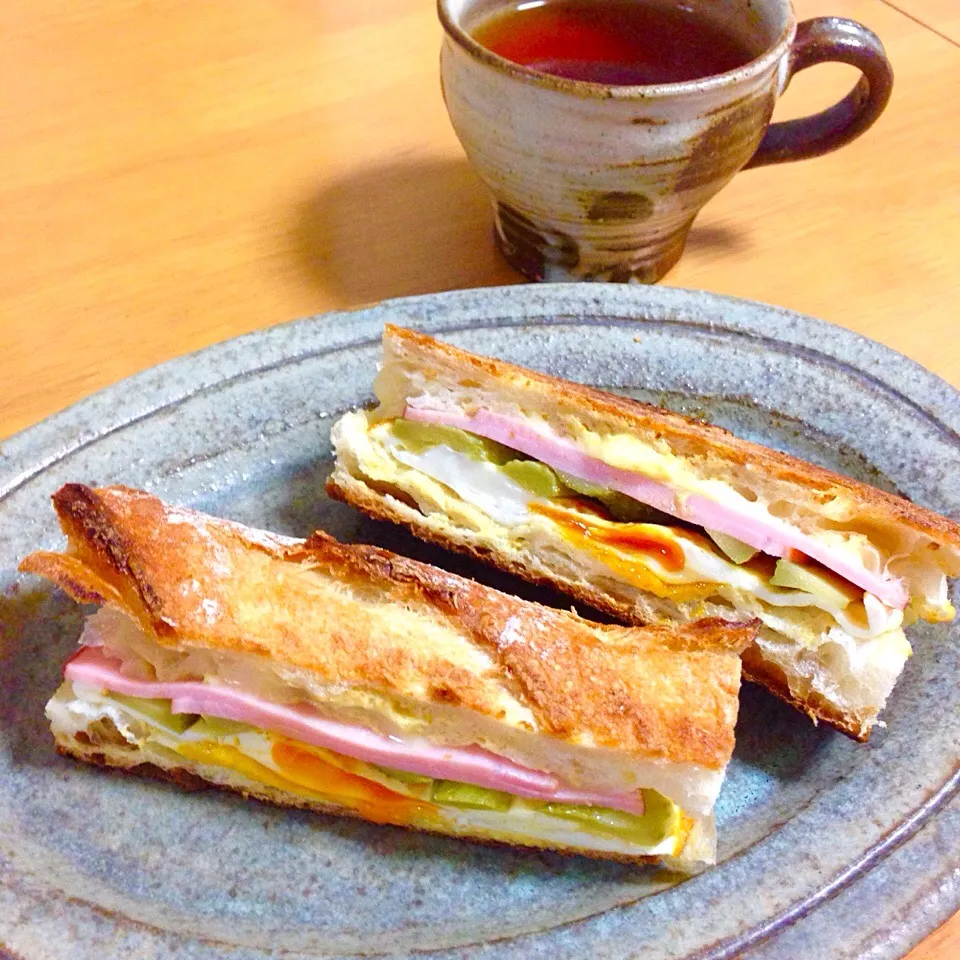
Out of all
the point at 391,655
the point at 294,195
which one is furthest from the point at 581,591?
the point at 294,195

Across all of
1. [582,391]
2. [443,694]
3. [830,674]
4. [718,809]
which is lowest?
[718,809]

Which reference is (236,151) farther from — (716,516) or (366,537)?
(716,516)

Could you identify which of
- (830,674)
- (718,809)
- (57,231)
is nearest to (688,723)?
(718,809)

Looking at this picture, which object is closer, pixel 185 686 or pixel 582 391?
pixel 185 686

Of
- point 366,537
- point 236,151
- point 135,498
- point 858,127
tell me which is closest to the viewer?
point 135,498

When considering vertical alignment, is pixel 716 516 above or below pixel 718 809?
above

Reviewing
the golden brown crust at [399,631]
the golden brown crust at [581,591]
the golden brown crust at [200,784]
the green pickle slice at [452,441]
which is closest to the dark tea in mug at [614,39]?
the green pickle slice at [452,441]

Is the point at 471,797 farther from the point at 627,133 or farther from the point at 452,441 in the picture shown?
the point at 627,133
